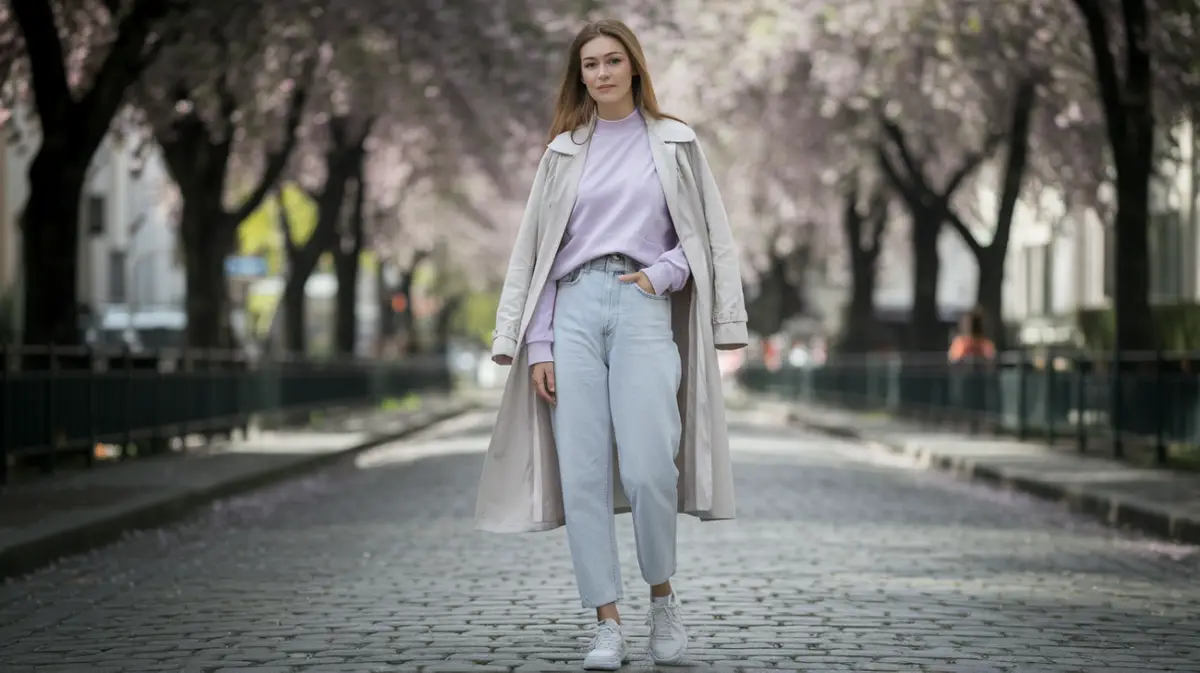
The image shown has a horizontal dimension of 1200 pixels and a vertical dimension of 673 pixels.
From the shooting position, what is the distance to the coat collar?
7.20 meters

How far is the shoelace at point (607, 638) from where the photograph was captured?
712cm

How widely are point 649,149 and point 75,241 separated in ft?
43.0

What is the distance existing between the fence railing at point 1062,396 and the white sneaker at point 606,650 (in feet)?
35.3

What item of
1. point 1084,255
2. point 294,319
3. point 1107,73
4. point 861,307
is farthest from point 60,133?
point 1084,255

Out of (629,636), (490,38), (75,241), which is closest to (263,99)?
(490,38)

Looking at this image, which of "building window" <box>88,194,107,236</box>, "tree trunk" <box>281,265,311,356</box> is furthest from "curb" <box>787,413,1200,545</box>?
"building window" <box>88,194,107,236</box>

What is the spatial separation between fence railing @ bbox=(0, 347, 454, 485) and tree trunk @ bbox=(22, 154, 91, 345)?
541 millimetres

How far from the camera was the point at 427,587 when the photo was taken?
10.1m

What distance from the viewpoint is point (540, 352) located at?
7156mm

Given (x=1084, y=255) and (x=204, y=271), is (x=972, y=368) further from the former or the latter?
(x=1084, y=255)

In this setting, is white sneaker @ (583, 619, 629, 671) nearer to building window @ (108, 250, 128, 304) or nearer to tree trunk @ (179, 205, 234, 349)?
tree trunk @ (179, 205, 234, 349)

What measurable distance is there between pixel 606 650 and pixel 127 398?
13141mm

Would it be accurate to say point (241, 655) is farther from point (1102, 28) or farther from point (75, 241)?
point (1102, 28)

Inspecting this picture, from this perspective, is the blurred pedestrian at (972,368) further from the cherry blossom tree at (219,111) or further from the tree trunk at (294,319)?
the tree trunk at (294,319)
